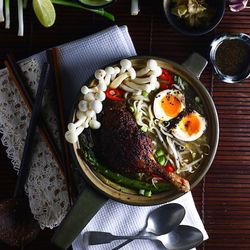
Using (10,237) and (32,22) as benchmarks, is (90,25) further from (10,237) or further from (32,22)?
(10,237)

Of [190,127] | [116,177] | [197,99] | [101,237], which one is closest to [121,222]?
[101,237]

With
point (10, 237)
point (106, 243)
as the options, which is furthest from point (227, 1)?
point (10, 237)

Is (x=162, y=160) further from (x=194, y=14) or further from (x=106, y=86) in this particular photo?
(x=194, y=14)

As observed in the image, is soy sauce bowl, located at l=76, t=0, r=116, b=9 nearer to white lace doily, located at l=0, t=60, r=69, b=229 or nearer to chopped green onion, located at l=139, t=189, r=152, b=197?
white lace doily, located at l=0, t=60, r=69, b=229

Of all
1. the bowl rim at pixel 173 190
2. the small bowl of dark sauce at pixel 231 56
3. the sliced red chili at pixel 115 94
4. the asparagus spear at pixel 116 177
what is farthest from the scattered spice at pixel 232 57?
the asparagus spear at pixel 116 177

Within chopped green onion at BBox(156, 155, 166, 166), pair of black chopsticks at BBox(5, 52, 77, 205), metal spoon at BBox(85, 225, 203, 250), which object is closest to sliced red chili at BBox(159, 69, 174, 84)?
chopped green onion at BBox(156, 155, 166, 166)

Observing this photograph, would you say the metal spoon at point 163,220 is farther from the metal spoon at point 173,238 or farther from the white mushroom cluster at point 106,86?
the white mushroom cluster at point 106,86
